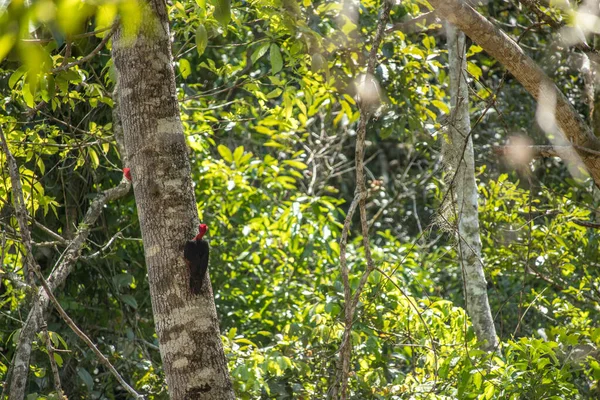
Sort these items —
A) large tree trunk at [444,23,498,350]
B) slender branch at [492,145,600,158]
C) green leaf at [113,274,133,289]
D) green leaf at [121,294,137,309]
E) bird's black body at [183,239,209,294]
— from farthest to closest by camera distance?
green leaf at [121,294,137,309], green leaf at [113,274,133,289], large tree trunk at [444,23,498,350], slender branch at [492,145,600,158], bird's black body at [183,239,209,294]

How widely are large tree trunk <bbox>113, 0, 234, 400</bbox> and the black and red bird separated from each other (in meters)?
0.02

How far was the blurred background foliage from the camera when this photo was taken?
3238 millimetres

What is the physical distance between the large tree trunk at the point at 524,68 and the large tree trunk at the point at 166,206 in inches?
32.8

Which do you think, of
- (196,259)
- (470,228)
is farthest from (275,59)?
(470,228)

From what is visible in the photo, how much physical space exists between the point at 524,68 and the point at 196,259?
3.67 ft

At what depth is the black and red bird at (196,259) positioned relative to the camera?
6.56ft

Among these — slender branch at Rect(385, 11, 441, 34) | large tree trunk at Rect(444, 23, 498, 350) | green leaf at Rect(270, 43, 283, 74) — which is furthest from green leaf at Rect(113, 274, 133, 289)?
slender branch at Rect(385, 11, 441, 34)

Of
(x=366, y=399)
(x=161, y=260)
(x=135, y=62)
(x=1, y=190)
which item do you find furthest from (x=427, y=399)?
(x=1, y=190)

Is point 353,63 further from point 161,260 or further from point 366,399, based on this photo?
point 161,260

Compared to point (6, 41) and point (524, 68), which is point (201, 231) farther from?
point (6, 41)

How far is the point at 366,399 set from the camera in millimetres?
3846

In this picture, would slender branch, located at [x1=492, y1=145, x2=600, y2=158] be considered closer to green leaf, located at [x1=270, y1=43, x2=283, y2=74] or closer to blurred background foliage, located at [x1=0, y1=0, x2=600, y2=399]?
blurred background foliage, located at [x1=0, y1=0, x2=600, y2=399]

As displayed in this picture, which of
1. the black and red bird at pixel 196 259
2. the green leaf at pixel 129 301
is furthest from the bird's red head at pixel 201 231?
the green leaf at pixel 129 301

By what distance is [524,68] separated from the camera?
7.30 ft
